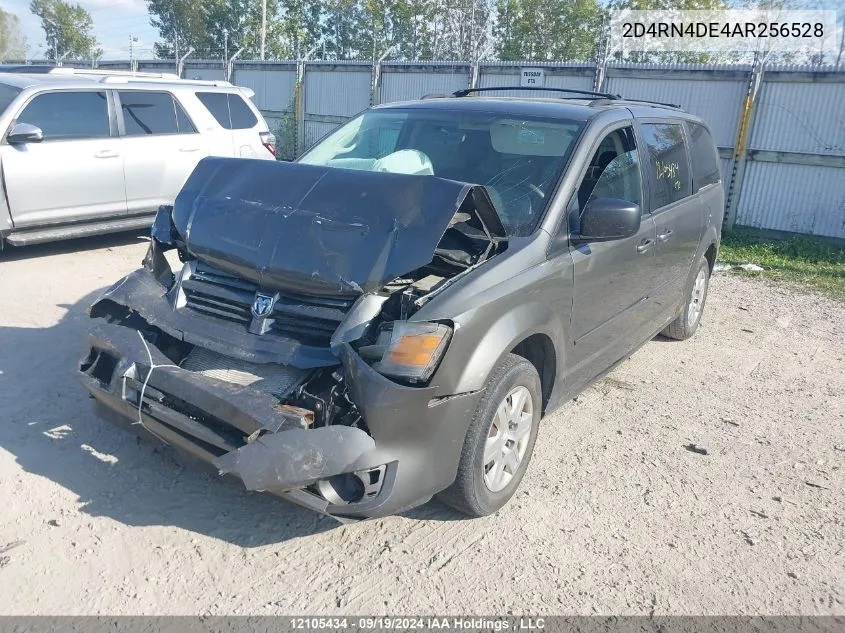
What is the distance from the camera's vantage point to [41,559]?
2879 mm

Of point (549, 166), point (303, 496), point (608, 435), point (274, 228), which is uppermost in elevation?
point (549, 166)

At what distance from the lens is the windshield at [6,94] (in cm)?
714

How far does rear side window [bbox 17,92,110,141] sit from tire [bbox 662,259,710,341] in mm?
6401

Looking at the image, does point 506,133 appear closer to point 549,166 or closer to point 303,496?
point 549,166

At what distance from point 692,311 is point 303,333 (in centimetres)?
420

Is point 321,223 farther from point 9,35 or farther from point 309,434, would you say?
point 9,35

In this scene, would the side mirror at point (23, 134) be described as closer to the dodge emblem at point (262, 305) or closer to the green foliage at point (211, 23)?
the dodge emblem at point (262, 305)

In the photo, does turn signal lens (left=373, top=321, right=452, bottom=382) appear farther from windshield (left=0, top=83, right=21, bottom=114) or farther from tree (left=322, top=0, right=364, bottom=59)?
tree (left=322, top=0, right=364, bottom=59)

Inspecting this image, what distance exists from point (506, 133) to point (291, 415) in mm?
2204

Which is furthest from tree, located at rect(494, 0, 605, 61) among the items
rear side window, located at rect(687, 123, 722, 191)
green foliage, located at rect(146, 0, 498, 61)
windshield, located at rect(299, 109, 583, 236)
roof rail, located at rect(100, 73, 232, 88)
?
windshield, located at rect(299, 109, 583, 236)

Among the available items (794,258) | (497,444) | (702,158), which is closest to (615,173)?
(497,444)

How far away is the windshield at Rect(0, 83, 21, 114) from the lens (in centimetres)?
714

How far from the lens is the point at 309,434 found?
2707 millimetres

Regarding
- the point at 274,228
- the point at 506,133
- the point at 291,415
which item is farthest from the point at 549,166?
the point at 291,415
